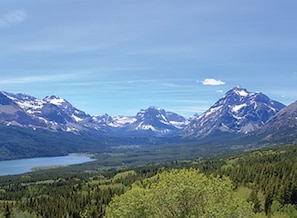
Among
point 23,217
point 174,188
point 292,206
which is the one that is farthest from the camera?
point 23,217

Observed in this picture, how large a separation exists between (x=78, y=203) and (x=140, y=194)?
359 ft

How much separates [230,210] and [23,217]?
96950mm

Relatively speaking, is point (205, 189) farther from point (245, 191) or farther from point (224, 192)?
point (245, 191)

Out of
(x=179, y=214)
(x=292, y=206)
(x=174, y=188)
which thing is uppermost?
(x=174, y=188)

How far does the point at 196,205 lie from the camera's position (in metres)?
63.5

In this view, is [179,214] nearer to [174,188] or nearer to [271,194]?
[174,188]

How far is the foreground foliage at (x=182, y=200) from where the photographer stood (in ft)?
204

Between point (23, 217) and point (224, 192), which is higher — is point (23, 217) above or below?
below

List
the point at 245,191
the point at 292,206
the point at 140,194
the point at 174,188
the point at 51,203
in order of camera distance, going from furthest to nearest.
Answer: the point at 51,203 → the point at 245,191 → the point at 292,206 → the point at 140,194 → the point at 174,188

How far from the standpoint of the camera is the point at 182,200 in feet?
209

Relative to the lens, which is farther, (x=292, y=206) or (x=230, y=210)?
(x=292, y=206)

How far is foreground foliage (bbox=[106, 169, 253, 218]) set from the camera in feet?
204

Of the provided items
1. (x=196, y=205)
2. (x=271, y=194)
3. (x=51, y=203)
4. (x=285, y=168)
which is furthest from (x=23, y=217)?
(x=285, y=168)

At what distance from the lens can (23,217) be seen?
13738 centimetres
